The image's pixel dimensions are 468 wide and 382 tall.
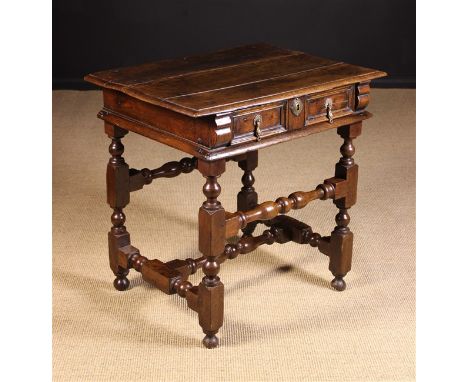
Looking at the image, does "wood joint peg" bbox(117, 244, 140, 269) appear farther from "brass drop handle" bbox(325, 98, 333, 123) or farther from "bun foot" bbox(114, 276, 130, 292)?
"brass drop handle" bbox(325, 98, 333, 123)

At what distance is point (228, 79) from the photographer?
3367 mm

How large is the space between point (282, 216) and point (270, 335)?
602mm

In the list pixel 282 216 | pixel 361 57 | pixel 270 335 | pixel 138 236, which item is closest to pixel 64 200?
pixel 138 236

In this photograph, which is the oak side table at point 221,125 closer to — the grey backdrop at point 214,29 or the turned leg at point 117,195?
the turned leg at point 117,195

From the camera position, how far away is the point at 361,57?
628 cm

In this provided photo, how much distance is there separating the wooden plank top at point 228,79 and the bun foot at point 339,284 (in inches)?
32.6

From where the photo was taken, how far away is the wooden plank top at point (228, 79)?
3.13 meters

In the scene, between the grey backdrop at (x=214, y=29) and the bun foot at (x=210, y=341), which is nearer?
the bun foot at (x=210, y=341)

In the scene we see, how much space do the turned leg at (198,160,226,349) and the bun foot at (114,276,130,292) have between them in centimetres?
51

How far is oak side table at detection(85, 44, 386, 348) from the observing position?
3139 millimetres

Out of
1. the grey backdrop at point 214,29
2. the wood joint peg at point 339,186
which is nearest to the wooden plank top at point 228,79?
the wood joint peg at point 339,186

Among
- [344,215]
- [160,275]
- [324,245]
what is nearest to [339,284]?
[324,245]

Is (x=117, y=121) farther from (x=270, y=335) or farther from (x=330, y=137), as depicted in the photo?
(x=330, y=137)

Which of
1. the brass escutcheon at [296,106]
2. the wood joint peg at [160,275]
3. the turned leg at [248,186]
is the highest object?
the brass escutcheon at [296,106]
